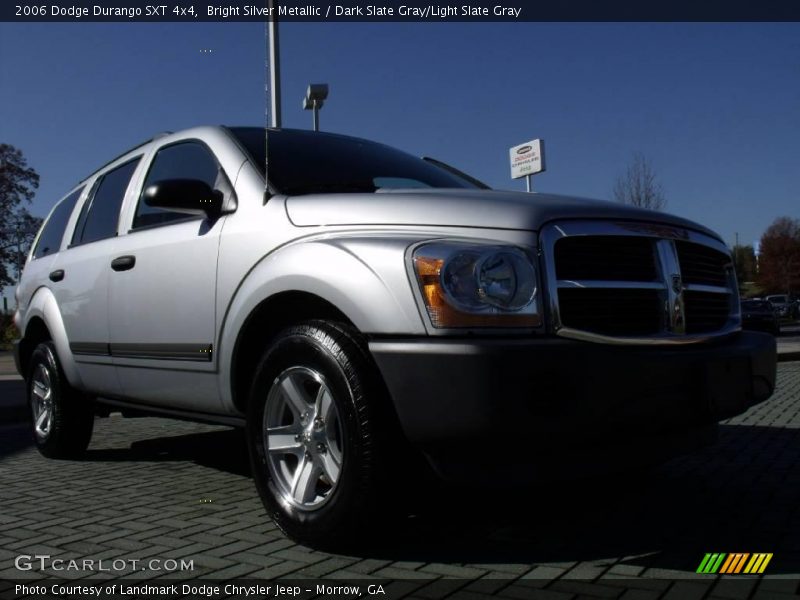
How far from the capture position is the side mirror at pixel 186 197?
3.71 meters

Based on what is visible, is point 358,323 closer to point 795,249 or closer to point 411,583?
point 411,583

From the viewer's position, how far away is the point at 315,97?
14.8m

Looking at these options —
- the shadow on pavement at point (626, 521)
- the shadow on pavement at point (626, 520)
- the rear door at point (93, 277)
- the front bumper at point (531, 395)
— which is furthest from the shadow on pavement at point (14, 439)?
the front bumper at point (531, 395)

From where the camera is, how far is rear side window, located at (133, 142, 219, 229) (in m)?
4.19

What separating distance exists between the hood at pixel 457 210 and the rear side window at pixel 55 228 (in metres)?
2.89

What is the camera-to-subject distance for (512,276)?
285 cm

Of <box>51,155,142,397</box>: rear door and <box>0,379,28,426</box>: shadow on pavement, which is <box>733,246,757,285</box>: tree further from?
<box>51,155,142,397</box>: rear door

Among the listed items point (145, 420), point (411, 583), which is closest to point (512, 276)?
point (411, 583)

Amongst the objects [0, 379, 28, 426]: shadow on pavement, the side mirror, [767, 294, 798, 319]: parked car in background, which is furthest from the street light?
[767, 294, 798, 319]: parked car in background

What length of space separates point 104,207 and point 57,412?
1.36 metres

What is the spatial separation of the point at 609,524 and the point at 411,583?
1.09 metres

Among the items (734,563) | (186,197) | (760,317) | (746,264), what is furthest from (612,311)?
(746,264)

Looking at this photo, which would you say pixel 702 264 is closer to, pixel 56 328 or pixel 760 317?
pixel 56 328

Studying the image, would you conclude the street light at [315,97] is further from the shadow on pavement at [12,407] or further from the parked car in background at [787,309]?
the parked car in background at [787,309]
